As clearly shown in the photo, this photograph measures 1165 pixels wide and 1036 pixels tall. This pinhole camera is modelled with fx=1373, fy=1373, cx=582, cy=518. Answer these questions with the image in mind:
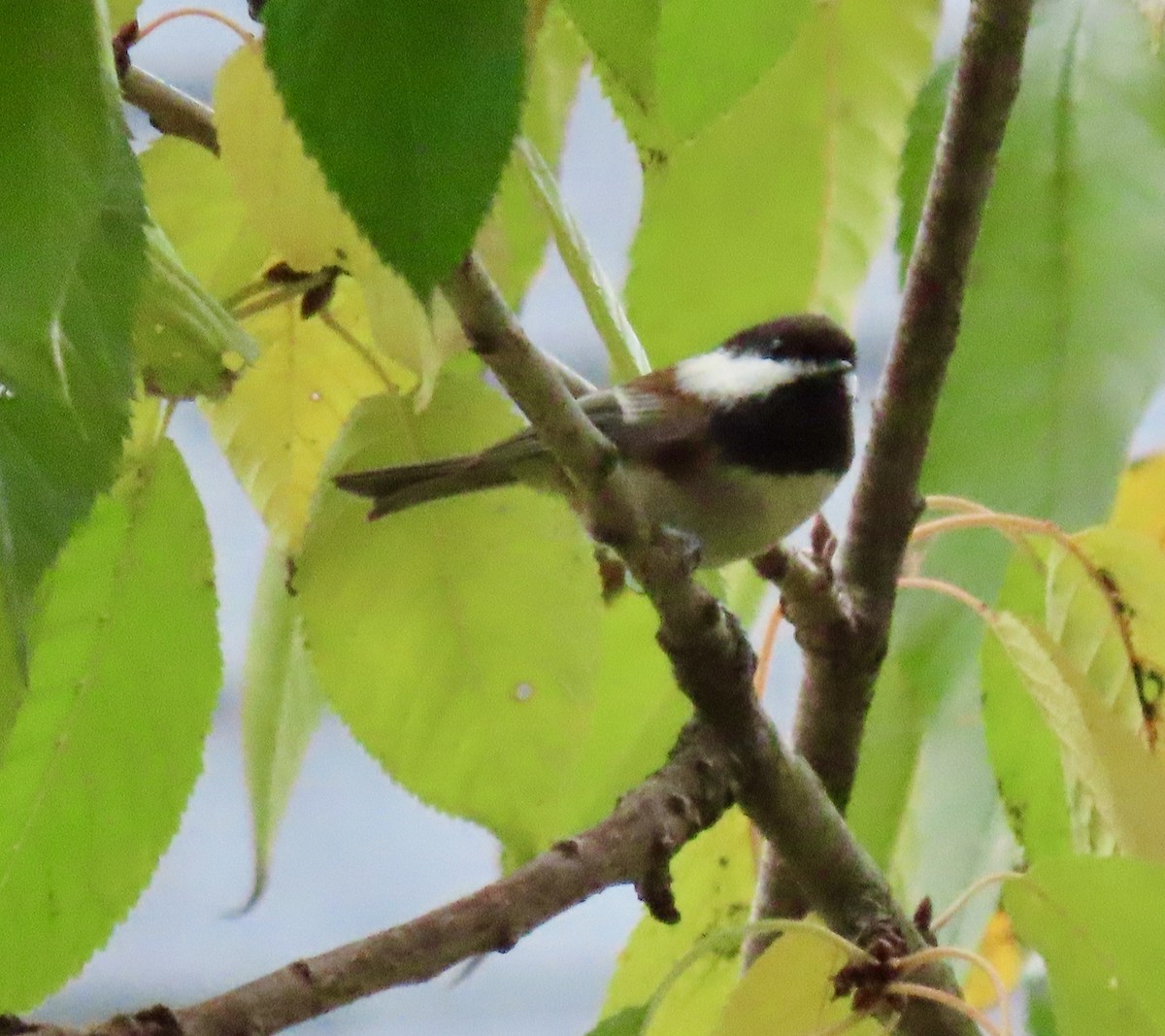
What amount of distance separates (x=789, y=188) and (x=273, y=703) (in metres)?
0.29

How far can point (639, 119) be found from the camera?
16.4 inches

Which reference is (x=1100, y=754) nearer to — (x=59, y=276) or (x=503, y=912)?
(x=503, y=912)

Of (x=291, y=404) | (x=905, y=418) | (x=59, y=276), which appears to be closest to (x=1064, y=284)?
(x=905, y=418)

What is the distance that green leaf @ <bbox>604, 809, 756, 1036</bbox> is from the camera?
55 cm

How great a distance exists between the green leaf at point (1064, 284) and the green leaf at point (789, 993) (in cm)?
19

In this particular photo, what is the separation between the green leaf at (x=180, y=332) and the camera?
37cm

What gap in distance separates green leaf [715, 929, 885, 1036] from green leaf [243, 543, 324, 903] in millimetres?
218

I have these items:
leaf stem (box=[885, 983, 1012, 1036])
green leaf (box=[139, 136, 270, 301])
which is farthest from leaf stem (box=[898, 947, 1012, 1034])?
green leaf (box=[139, 136, 270, 301])

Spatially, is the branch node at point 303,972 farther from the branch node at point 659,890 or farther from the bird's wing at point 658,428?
the bird's wing at point 658,428

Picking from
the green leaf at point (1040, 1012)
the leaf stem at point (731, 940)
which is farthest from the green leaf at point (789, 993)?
the green leaf at point (1040, 1012)

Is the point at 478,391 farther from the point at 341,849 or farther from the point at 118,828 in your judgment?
the point at 341,849

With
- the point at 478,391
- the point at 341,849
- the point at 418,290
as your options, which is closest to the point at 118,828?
the point at 478,391

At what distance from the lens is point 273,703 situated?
1.73ft

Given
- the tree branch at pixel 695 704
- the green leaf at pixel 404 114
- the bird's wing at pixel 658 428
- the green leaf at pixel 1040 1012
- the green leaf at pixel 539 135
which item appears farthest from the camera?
the green leaf at pixel 1040 1012
